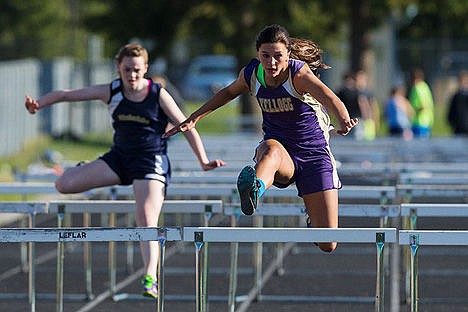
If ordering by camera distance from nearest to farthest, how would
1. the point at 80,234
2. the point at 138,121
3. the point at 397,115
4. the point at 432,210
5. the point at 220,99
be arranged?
the point at 80,234 → the point at 220,99 → the point at 432,210 → the point at 138,121 → the point at 397,115

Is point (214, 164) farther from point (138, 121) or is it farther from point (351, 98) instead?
point (351, 98)

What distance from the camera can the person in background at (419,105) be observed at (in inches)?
942

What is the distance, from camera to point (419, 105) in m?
24.0

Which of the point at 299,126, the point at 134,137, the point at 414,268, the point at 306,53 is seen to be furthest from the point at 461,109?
the point at 414,268

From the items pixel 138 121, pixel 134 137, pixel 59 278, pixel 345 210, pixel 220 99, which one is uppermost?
pixel 220 99

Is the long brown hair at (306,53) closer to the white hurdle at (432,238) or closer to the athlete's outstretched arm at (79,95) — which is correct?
the athlete's outstretched arm at (79,95)

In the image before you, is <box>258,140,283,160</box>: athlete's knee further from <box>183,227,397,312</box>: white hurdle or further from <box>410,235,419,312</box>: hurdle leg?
<box>410,235,419,312</box>: hurdle leg

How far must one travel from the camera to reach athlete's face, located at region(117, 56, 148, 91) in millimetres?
10406

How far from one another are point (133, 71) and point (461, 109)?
14728 mm

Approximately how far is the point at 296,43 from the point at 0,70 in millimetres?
17496

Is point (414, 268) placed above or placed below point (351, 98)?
below

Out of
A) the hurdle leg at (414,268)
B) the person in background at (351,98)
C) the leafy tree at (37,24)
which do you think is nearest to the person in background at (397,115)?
the person in background at (351,98)

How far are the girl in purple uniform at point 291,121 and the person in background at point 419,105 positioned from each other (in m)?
14.5

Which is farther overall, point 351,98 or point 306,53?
point 351,98
